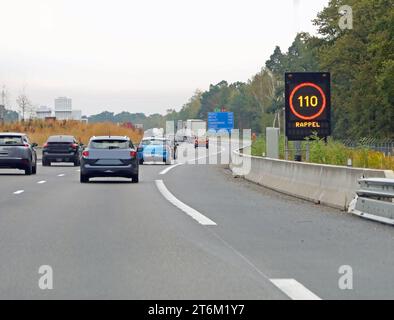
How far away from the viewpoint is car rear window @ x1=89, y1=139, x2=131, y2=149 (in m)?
30.5

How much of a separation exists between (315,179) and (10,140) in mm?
17668

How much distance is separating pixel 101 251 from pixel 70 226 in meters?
3.45

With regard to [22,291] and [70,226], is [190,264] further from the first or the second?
[70,226]

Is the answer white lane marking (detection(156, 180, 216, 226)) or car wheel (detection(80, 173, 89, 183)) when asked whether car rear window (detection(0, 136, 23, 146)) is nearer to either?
car wheel (detection(80, 173, 89, 183))

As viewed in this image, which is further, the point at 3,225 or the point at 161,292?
the point at 3,225

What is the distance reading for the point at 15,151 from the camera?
36281 millimetres

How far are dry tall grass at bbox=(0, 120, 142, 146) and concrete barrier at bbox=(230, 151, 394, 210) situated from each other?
208 ft

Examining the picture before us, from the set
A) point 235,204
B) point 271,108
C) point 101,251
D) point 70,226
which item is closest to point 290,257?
point 101,251

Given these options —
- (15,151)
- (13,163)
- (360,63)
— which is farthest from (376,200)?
(360,63)

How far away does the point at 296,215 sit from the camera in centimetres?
1808

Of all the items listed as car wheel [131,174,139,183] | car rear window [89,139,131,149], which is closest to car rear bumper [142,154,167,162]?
car wheel [131,174,139,183]

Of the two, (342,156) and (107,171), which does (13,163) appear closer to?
(107,171)

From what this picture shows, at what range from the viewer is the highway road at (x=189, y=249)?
30.6ft

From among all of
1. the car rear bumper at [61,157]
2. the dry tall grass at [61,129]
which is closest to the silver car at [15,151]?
the car rear bumper at [61,157]
